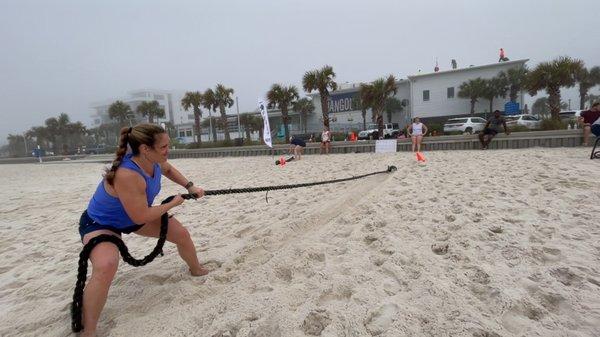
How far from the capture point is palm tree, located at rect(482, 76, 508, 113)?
28.5 m

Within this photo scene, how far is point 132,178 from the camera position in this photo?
83.8 inches

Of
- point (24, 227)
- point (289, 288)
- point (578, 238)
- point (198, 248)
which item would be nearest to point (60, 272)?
point (198, 248)

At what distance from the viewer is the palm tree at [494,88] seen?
28492 mm

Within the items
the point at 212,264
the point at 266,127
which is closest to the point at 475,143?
the point at 266,127

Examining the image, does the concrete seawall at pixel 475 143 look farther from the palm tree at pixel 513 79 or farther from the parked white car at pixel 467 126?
the palm tree at pixel 513 79

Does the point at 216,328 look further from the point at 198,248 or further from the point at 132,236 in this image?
the point at 132,236

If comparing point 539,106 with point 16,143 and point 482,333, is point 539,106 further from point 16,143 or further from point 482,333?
point 16,143

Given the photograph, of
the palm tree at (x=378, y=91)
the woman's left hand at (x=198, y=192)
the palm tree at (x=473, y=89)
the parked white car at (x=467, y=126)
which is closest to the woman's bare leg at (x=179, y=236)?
the woman's left hand at (x=198, y=192)

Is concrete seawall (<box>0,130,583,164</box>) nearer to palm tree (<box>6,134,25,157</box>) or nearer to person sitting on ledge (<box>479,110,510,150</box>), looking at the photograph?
person sitting on ledge (<box>479,110,510,150</box>)

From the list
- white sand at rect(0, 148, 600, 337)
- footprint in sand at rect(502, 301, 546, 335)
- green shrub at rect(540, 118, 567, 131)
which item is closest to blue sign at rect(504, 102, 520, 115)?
green shrub at rect(540, 118, 567, 131)

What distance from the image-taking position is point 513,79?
27812 mm

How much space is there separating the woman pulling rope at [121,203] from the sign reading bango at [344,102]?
36.2m

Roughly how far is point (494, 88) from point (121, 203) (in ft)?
106

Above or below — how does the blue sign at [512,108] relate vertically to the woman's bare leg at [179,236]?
above
